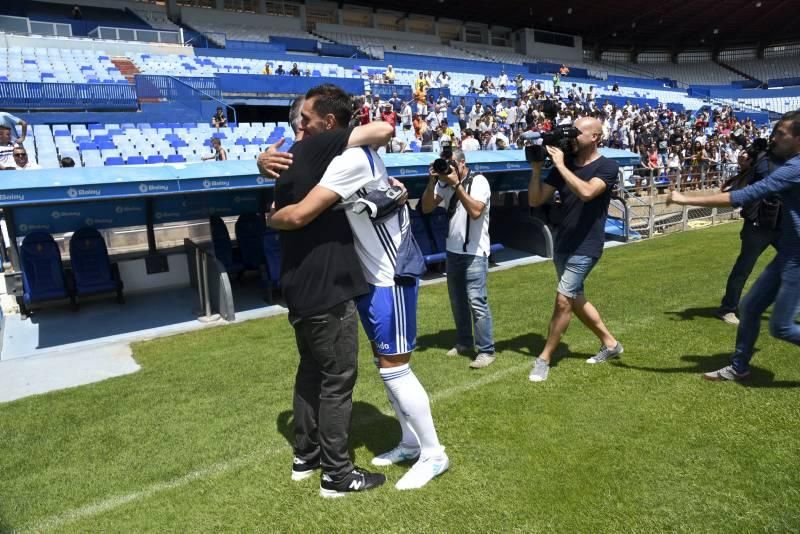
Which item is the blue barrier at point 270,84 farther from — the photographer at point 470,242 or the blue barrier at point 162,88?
the photographer at point 470,242

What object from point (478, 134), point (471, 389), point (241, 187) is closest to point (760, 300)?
point (471, 389)

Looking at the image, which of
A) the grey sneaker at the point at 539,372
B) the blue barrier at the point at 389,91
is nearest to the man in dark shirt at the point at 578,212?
the grey sneaker at the point at 539,372

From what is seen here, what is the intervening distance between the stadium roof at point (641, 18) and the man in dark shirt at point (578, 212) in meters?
40.3

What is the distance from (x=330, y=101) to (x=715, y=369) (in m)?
3.85

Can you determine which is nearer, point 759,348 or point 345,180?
point 345,180

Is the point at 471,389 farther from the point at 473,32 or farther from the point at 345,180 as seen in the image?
the point at 473,32

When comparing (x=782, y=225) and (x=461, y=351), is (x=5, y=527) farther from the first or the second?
(x=782, y=225)

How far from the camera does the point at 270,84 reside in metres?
22.0

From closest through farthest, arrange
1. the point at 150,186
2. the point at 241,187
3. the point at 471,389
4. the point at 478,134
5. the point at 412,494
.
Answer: the point at 412,494, the point at 471,389, the point at 150,186, the point at 241,187, the point at 478,134

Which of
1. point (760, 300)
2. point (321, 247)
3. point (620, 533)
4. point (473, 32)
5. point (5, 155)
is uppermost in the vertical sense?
point (473, 32)

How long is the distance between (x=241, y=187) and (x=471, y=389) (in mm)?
4319

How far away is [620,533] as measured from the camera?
8.80ft

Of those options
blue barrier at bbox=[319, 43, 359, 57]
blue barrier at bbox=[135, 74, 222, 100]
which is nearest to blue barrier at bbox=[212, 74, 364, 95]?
blue barrier at bbox=[135, 74, 222, 100]

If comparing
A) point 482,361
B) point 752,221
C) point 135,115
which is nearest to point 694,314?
point 752,221
